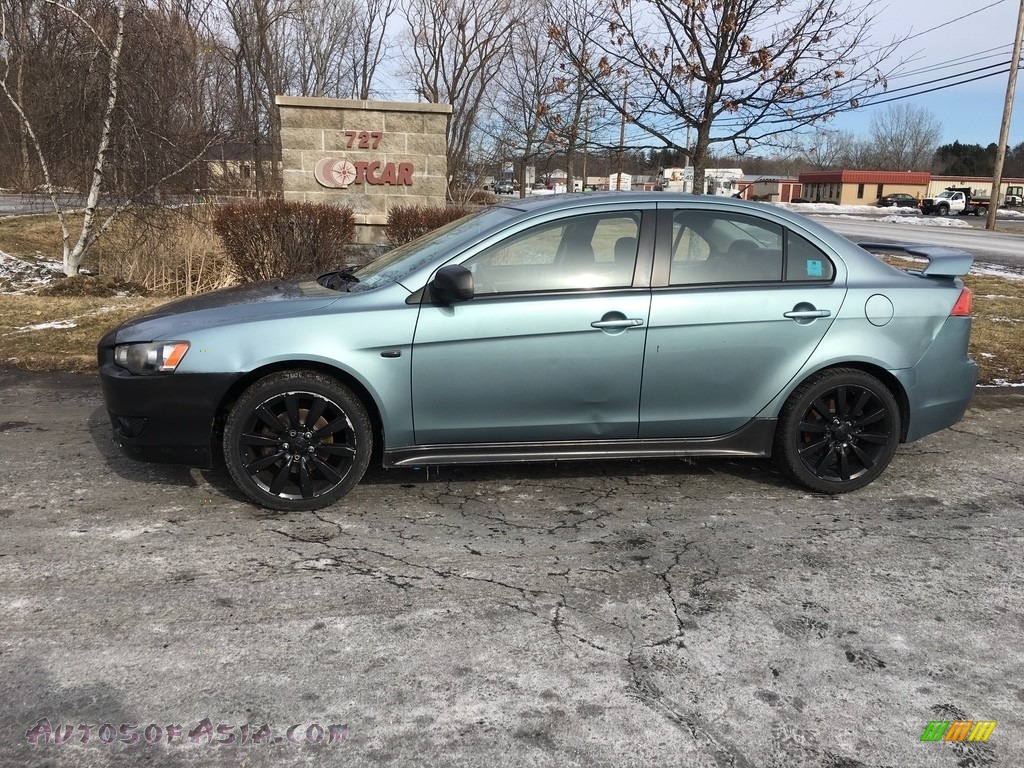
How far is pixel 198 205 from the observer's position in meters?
12.0

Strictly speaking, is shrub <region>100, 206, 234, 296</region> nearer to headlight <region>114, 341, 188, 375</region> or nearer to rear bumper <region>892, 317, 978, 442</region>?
headlight <region>114, 341, 188, 375</region>

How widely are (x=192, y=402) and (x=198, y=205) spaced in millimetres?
9114

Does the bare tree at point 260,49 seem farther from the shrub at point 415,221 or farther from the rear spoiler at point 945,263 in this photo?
the rear spoiler at point 945,263

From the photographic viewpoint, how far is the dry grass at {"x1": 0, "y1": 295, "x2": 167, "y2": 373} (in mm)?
7068

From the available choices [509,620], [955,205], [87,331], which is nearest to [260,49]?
[87,331]

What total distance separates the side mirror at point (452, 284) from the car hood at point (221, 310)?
1.61ft

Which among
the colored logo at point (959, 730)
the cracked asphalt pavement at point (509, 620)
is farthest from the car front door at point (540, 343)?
the colored logo at point (959, 730)

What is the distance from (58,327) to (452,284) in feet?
20.5

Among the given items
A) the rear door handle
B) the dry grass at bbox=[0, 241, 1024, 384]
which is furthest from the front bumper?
the dry grass at bbox=[0, 241, 1024, 384]

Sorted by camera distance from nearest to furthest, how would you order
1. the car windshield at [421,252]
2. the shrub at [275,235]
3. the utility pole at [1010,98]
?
the car windshield at [421,252] < the shrub at [275,235] < the utility pole at [1010,98]

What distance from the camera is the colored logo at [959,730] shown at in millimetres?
2500

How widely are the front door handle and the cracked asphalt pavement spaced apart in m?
0.95

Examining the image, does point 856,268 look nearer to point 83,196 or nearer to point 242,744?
point 242,744

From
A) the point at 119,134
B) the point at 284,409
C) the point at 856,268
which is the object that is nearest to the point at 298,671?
the point at 284,409
